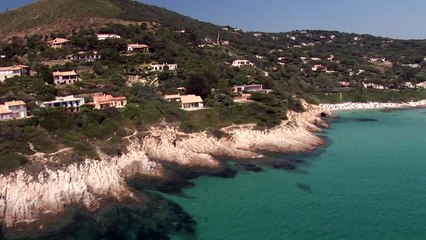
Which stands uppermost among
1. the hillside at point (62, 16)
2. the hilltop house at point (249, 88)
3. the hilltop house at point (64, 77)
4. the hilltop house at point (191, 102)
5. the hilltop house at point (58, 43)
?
the hillside at point (62, 16)

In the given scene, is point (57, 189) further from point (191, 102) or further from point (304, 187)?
point (191, 102)

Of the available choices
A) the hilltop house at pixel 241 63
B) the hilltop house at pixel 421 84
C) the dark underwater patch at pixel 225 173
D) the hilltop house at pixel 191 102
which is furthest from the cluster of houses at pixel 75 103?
the hilltop house at pixel 421 84

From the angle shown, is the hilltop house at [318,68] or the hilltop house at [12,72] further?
the hilltop house at [318,68]

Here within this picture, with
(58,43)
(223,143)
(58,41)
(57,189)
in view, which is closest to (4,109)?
(57,189)

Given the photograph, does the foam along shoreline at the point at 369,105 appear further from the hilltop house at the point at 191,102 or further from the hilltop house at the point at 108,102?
the hilltop house at the point at 108,102

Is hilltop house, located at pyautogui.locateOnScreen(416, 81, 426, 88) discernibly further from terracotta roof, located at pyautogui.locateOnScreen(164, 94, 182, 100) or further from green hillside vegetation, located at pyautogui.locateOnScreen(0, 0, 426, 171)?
terracotta roof, located at pyautogui.locateOnScreen(164, 94, 182, 100)

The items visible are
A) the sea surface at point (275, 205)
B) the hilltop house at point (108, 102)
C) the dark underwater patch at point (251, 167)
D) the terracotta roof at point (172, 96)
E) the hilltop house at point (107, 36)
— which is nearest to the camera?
the sea surface at point (275, 205)

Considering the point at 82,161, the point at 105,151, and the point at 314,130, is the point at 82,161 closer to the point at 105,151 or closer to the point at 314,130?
the point at 105,151
